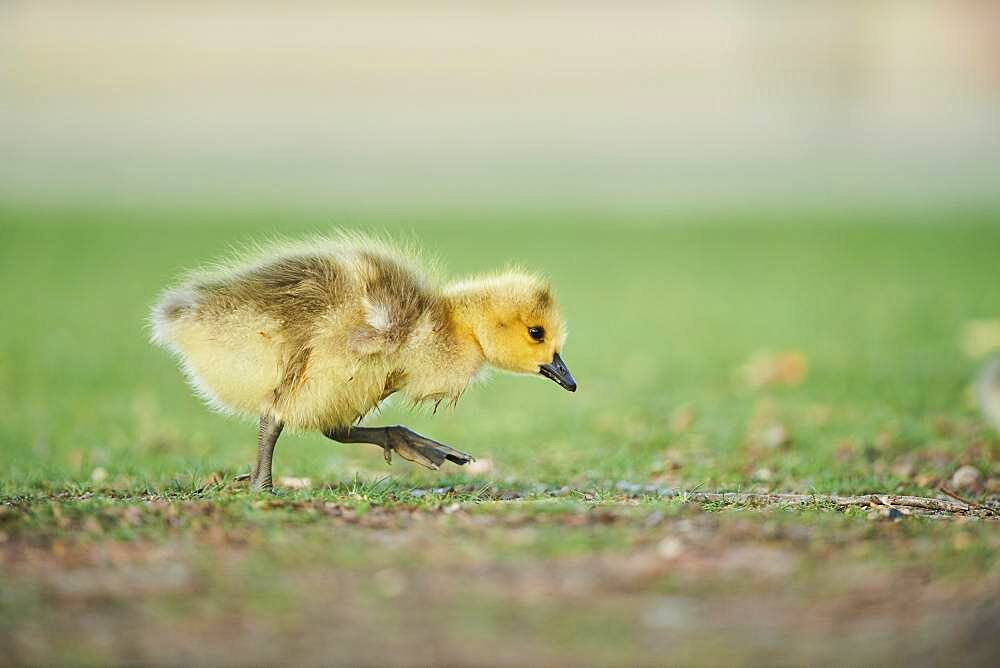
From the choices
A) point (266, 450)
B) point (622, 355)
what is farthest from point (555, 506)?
point (622, 355)

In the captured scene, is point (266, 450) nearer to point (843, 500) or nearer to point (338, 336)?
point (338, 336)

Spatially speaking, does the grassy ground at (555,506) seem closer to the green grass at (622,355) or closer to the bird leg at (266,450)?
the green grass at (622,355)

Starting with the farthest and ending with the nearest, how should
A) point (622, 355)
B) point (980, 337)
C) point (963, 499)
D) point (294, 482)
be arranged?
point (622, 355) → point (980, 337) → point (294, 482) → point (963, 499)

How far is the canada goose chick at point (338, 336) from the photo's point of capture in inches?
214

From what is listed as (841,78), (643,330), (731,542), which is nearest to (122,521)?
(731,542)

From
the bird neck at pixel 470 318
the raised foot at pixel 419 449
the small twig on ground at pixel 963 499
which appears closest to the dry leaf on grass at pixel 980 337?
the small twig on ground at pixel 963 499

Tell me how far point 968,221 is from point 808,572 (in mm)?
16824

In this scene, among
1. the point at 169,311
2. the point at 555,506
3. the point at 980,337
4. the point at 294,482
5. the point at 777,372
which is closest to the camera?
the point at 555,506

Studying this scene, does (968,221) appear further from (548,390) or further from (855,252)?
(548,390)

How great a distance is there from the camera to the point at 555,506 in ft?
16.2

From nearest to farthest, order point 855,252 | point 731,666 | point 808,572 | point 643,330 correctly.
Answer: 1. point 731,666
2. point 808,572
3. point 643,330
4. point 855,252

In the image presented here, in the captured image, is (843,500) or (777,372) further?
(777,372)

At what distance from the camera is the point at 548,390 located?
10.9 m

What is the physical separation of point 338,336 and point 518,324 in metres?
0.88
